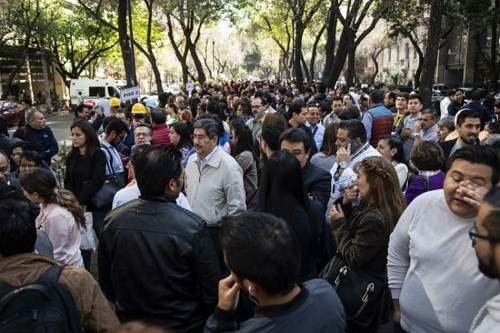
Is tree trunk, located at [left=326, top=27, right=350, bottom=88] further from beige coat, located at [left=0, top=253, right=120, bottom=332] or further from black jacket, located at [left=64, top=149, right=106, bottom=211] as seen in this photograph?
beige coat, located at [left=0, top=253, right=120, bottom=332]

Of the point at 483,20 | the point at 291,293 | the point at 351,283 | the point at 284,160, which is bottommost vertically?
the point at 351,283

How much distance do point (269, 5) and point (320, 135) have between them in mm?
26417

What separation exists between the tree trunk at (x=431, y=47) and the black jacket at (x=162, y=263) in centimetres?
910

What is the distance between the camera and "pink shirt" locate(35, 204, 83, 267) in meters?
3.22

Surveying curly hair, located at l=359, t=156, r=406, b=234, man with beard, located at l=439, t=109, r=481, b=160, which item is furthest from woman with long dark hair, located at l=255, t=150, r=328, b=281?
man with beard, located at l=439, t=109, r=481, b=160

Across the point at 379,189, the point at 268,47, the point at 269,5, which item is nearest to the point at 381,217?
the point at 379,189

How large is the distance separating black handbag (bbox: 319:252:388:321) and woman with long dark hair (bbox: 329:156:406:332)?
3cm

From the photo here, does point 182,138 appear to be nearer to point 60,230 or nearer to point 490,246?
point 60,230

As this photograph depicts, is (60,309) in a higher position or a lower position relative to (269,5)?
lower

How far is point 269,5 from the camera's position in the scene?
102 ft

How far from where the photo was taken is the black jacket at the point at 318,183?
3.74 metres

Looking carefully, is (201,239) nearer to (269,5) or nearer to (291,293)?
(291,293)

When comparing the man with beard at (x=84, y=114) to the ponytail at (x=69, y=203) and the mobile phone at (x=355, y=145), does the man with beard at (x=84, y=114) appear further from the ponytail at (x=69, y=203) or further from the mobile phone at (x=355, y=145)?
the mobile phone at (x=355, y=145)

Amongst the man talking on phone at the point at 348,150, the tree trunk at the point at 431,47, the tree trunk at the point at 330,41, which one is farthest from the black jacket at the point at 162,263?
the tree trunk at the point at 330,41
